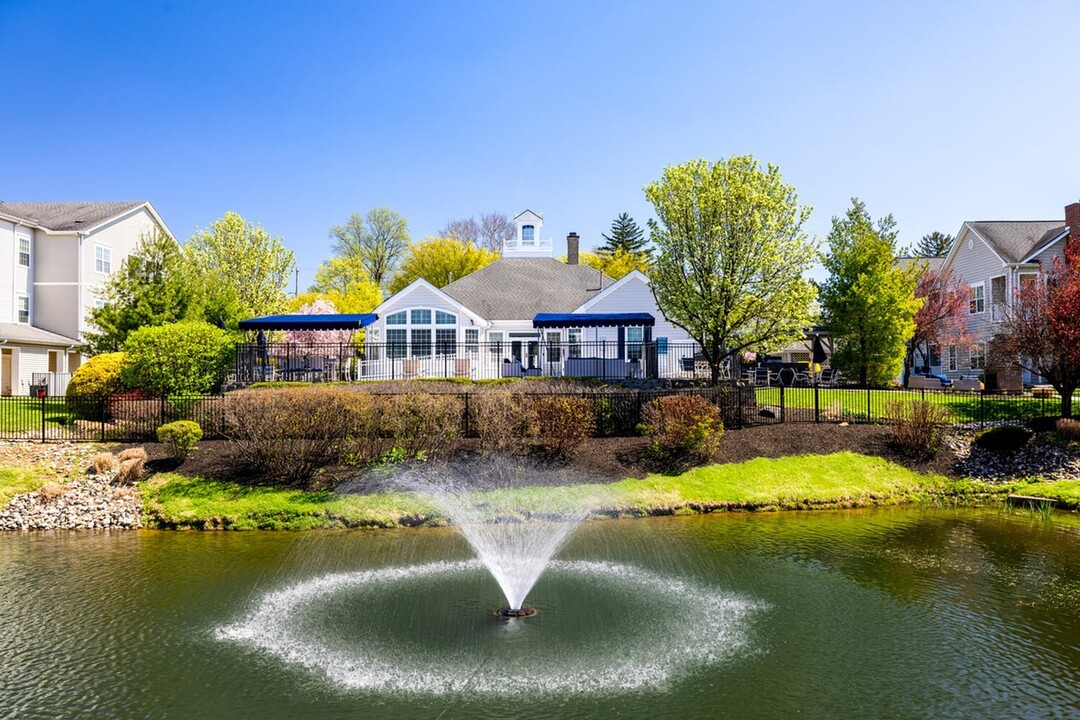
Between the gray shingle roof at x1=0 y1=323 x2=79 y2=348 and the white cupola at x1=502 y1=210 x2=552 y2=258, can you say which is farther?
the white cupola at x1=502 y1=210 x2=552 y2=258

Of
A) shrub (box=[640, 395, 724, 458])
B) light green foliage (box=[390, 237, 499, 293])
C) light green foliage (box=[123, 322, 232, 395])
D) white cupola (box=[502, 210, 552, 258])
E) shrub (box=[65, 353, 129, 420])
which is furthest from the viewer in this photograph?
light green foliage (box=[390, 237, 499, 293])

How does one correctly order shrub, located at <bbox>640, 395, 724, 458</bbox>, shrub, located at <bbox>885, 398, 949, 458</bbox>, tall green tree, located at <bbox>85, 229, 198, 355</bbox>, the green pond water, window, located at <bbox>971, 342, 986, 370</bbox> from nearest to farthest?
the green pond water, shrub, located at <bbox>640, 395, 724, 458</bbox>, shrub, located at <bbox>885, 398, 949, 458</bbox>, tall green tree, located at <bbox>85, 229, 198, 355</bbox>, window, located at <bbox>971, 342, 986, 370</bbox>

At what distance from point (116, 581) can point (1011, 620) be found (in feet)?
43.1

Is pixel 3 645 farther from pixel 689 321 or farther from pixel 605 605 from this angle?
pixel 689 321

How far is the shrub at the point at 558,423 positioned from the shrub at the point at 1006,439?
11698 mm

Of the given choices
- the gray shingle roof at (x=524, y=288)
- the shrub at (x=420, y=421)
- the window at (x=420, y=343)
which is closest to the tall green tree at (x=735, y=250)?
the shrub at (x=420, y=421)

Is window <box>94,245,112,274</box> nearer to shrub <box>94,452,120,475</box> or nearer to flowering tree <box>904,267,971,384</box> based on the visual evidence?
Answer: shrub <box>94,452,120,475</box>

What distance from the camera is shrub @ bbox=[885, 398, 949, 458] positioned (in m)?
20.2

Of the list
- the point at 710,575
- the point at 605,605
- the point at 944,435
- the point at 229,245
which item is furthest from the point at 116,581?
the point at 229,245

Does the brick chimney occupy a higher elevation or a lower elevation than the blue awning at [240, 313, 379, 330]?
higher

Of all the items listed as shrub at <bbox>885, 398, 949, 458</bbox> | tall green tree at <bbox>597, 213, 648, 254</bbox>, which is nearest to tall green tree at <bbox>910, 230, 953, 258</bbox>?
tall green tree at <bbox>597, 213, 648, 254</bbox>

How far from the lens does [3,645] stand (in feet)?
Result: 28.8

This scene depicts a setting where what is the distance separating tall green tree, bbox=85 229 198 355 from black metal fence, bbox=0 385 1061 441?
3.61m

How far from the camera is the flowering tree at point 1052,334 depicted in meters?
21.9
